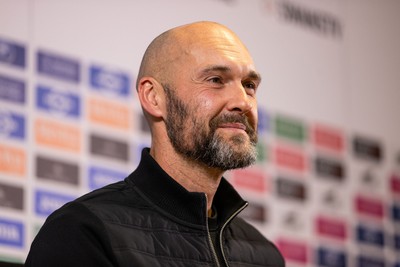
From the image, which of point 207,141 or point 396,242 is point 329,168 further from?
point 207,141

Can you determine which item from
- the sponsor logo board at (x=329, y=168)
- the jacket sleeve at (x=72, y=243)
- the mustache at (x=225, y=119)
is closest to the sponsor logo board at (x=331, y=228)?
the sponsor logo board at (x=329, y=168)

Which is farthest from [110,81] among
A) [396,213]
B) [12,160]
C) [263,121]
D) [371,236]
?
[396,213]

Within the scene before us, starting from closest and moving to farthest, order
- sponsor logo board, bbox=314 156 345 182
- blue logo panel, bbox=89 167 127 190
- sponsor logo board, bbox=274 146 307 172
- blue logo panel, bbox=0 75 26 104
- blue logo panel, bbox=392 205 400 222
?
1. blue logo panel, bbox=0 75 26 104
2. blue logo panel, bbox=89 167 127 190
3. sponsor logo board, bbox=274 146 307 172
4. sponsor logo board, bbox=314 156 345 182
5. blue logo panel, bbox=392 205 400 222

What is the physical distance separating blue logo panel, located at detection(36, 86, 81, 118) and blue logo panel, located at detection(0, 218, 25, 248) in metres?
0.47

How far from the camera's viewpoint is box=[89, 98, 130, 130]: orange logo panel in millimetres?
3893

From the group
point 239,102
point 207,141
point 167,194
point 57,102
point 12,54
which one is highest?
point 12,54

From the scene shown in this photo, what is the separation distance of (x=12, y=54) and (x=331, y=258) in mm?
2016

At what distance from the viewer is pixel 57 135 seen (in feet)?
12.3

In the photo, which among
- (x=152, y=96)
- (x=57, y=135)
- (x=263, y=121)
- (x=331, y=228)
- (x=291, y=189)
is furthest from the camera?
(x=331, y=228)

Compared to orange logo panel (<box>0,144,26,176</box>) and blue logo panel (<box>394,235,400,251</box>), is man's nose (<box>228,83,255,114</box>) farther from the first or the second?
blue logo panel (<box>394,235,400,251</box>)

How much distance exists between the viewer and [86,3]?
13.1 feet

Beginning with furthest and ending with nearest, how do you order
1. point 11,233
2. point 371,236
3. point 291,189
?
point 371,236, point 291,189, point 11,233

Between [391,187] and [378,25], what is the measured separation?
0.92m

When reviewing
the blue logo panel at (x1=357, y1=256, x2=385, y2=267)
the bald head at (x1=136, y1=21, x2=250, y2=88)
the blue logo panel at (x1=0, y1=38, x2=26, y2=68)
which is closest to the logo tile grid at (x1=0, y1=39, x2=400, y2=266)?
the blue logo panel at (x1=0, y1=38, x2=26, y2=68)
